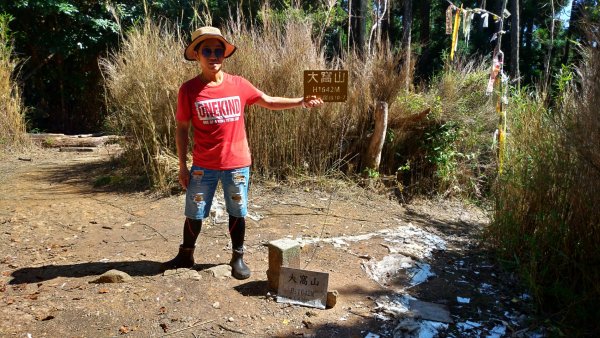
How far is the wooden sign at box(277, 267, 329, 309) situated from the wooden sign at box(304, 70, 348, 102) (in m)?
1.20

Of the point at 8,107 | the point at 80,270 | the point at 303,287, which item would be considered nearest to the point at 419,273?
the point at 303,287

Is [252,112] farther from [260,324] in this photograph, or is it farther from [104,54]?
[104,54]

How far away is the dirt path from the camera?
2584 mm

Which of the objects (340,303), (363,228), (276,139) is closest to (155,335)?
(340,303)

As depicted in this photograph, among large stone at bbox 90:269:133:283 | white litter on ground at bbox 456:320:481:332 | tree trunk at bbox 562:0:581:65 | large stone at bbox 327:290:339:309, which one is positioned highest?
tree trunk at bbox 562:0:581:65

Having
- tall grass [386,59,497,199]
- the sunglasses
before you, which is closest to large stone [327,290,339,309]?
the sunglasses

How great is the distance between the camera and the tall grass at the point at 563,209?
2748 millimetres

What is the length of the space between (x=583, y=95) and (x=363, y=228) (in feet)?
7.06

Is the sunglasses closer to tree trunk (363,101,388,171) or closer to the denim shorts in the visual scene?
the denim shorts

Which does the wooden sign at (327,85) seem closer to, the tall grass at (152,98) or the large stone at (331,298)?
the large stone at (331,298)

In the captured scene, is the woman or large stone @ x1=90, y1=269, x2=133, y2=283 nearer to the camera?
the woman

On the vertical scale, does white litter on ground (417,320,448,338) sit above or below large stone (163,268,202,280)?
below

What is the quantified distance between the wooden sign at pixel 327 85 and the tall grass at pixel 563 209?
4.74 feet

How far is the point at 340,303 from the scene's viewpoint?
2.87 metres
